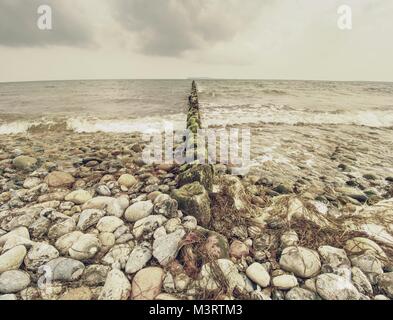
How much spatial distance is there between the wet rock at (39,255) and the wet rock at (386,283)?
351cm

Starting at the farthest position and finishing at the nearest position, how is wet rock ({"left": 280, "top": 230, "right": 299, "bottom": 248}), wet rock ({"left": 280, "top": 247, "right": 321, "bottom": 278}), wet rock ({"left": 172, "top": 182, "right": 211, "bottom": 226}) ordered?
wet rock ({"left": 172, "top": 182, "right": 211, "bottom": 226}), wet rock ({"left": 280, "top": 230, "right": 299, "bottom": 248}), wet rock ({"left": 280, "top": 247, "right": 321, "bottom": 278})

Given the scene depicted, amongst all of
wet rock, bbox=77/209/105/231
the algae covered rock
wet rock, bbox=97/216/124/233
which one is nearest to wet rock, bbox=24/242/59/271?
wet rock, bbox=77/209/105/231

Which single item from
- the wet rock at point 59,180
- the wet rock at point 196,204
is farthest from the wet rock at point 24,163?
the wet rock at point 196,204

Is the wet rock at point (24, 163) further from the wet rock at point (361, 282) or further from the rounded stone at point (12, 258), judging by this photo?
the wet rock at point (361, 282)

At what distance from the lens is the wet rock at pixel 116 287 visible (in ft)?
6.82

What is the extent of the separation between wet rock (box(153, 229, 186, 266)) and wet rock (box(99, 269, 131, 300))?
1.31ft

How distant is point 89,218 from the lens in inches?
118

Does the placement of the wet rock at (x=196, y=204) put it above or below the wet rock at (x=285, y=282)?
above

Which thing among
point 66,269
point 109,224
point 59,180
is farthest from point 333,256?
point 59,180

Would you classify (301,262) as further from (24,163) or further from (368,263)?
(24,163)

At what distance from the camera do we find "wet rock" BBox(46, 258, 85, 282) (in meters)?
2.24

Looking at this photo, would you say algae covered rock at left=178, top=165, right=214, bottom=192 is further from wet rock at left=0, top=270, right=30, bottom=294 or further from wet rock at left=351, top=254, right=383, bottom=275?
wet rock at left=0, top=270, right=30, bottom=294

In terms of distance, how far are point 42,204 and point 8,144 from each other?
5.77m

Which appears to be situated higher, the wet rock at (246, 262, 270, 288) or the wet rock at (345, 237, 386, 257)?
the wet rock at (345, 237, 386, 257)
